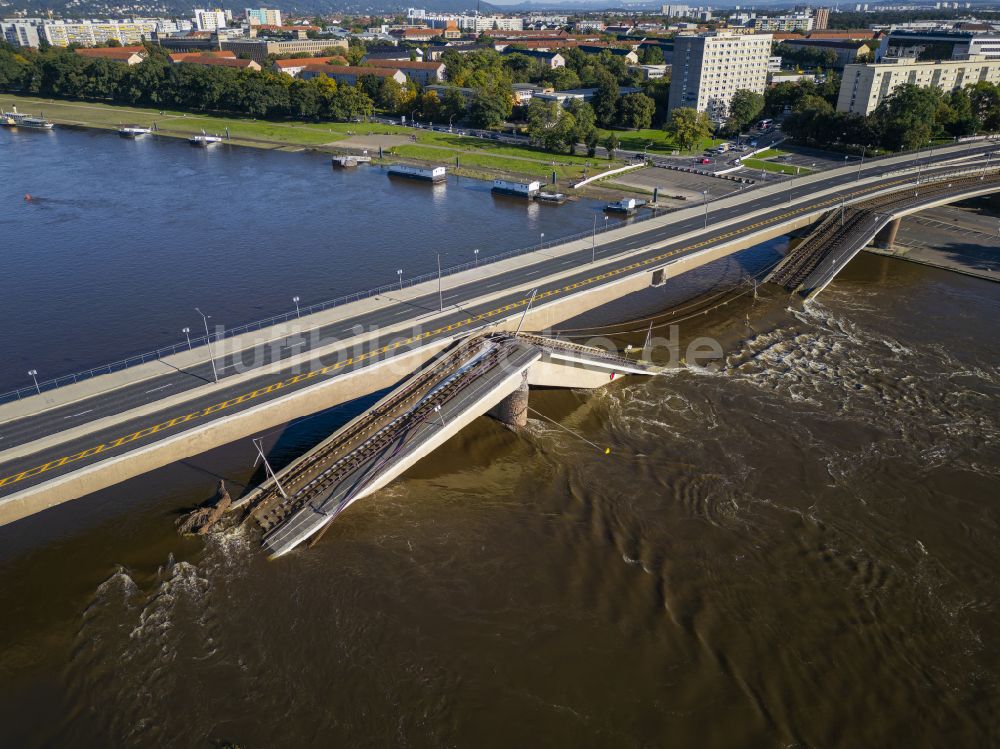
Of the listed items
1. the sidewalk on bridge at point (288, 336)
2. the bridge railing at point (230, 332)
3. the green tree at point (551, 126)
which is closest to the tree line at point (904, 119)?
the green tree at point (551, 126)

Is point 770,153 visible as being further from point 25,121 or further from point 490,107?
point 25,121

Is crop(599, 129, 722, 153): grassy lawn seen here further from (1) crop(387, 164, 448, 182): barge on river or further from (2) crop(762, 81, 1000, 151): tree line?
(1) crop(387, 164, 448, 182): barge on river

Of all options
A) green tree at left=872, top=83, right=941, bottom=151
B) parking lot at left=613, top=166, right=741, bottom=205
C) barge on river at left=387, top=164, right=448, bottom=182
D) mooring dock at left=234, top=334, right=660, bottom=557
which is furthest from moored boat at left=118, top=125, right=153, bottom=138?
green tree at left=872, top=83, right=941, bottom=151

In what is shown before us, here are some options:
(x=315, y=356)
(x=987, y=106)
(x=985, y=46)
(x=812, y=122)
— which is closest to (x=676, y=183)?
(x=812, y=122)

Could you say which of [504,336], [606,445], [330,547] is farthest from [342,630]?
[504,336]

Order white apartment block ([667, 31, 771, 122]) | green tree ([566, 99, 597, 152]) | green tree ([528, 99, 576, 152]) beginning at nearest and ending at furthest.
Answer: green tree ([566, 99, 597, 152]), green tree ([528, 99, 576, 152]), white apartment block ([667, 31, 771, 122])

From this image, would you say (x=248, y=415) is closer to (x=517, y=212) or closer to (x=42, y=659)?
(x=42, y=659)

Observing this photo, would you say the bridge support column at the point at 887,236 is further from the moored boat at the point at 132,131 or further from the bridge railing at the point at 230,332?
the moored boat at the point at 132,131
